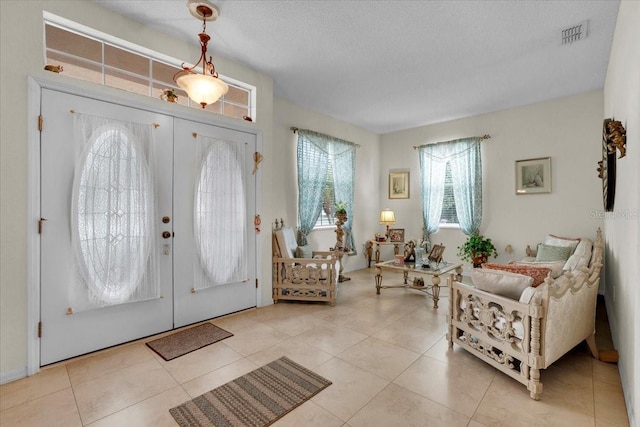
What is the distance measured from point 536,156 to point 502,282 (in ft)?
12.1

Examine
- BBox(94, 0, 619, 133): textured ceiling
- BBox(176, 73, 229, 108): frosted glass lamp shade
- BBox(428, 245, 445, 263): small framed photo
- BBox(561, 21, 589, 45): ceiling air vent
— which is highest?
BBox(94, 0, 619, 133): textured ceiling

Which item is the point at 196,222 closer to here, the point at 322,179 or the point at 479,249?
the point at 322,179

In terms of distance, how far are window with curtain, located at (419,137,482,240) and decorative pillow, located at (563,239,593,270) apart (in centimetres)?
163

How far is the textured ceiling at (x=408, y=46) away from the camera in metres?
2.64

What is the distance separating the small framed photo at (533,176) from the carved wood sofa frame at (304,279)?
12.0ft

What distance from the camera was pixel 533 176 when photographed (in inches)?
193

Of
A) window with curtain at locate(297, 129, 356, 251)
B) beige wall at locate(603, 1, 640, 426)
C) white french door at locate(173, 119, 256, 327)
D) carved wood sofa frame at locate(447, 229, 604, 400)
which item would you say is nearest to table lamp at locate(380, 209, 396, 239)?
window with curtain at locate(297, 129, 356, 251)

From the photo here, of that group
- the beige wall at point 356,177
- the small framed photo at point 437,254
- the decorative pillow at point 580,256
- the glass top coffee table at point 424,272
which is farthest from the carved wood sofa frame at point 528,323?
the beige wall at point 356,177

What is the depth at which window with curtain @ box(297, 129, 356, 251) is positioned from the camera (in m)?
5.09

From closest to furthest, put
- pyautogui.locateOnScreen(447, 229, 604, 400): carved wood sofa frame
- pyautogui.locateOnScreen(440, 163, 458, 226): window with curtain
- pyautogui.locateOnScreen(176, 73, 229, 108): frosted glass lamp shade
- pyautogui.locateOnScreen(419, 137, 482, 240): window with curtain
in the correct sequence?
pyautogui.locateOnScreen(447, 229, 604, 400): carved wood sofa frame
pyautogui.locateOnScreen(176, 73, 229, 108): frosted glass lamp shade
pyautogui.locateOnScreen(419, 137, 482, 240): window with curtain
pyautogui.locateOnScreen(440, 163, 458, 226): window with curtain

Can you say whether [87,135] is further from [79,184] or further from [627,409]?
[627,409]

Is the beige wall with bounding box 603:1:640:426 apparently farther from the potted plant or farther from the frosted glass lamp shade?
the frosted glass lamp shade

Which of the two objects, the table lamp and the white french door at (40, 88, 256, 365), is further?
the table lamp

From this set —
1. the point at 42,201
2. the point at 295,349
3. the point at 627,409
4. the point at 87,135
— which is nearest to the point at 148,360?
the point at 295,349
